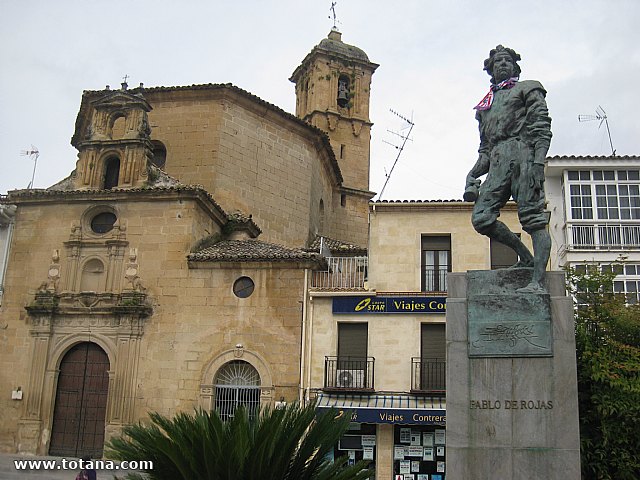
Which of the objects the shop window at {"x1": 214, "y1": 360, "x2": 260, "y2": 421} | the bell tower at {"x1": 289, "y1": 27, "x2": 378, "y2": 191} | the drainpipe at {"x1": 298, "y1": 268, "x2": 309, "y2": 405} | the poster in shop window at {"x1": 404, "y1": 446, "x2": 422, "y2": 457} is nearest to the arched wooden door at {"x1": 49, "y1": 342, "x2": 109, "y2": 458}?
the shop window at {"x1": 214, "y1": 360, "x2": 260, "y2": 421}

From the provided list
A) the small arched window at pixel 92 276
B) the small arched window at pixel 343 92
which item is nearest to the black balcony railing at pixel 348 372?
the small arched window at pixel 92 276

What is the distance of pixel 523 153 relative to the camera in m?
8.63

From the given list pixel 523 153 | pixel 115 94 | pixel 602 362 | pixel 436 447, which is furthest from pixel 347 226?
pixel 523 153

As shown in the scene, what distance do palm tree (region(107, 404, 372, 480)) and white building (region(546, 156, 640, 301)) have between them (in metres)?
14.3

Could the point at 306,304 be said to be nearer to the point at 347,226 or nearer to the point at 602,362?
the point at 602,362

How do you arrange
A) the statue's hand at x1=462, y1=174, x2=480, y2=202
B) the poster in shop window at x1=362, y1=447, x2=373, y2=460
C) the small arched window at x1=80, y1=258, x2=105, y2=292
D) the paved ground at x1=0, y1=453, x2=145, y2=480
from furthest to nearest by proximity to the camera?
the small arched window at x1=80, y1=258, x2=105, y2=292 < the poster in shop window at x1=362, y1=447, x2=373, y2=460 < the paved ground at x1=0, y1=453, x2=145, y2=480 < the statue's hand at x1=462, y1=174, x2=480, y2=202

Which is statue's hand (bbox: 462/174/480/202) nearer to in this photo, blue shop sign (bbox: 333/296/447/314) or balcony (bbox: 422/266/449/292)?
blue shop sign (bbox: 333/296/447/314)

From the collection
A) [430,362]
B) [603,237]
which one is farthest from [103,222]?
[603,237]

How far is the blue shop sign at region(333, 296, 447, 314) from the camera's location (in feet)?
65.9

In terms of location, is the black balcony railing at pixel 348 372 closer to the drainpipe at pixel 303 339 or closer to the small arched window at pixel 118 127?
the drainpipe at pixel 303 339

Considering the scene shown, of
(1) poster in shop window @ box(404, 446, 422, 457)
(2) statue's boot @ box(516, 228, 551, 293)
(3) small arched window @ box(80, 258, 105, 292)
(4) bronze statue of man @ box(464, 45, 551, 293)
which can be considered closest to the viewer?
(2) statue's boot @ box(516, 228, 551, 293)

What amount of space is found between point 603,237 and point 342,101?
17765mm

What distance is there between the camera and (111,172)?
23.3m

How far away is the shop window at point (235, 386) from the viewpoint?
2031 centimetres
